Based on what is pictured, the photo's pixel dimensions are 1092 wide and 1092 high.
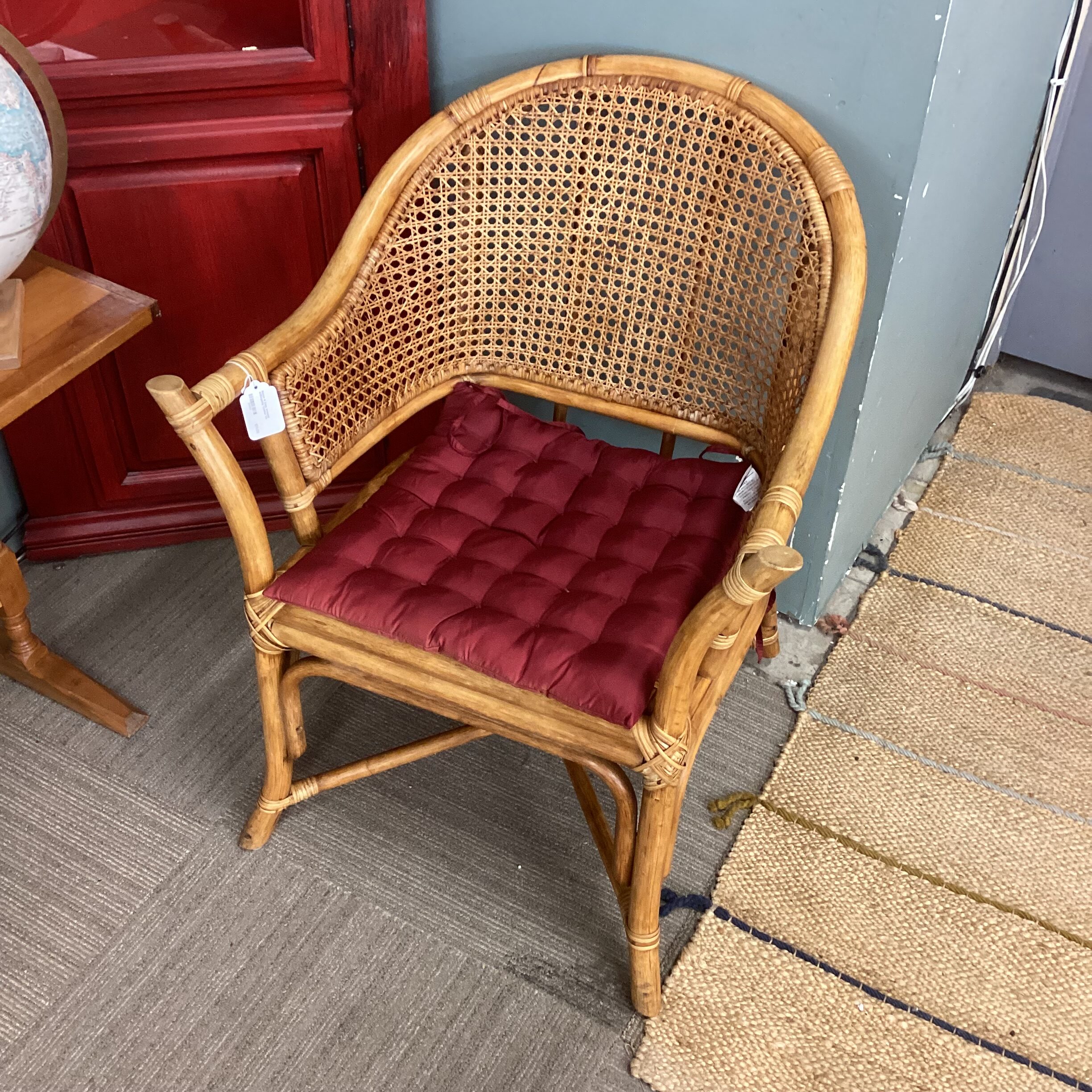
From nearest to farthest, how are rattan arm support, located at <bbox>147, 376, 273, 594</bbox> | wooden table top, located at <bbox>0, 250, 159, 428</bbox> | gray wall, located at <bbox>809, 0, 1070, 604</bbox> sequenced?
rattan arm support, located at <bbox>147, 376, 273, 594</bbox>, wooden table top, located at <bbox>0, 250, 159, 428</bbox>, gray wall, located at <bbox>809, 0, 1070, 604</bbox>

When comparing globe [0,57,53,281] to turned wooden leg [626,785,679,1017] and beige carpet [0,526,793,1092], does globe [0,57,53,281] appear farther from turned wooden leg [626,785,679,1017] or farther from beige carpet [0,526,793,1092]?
turned wooden leg [626,785,679,1017]

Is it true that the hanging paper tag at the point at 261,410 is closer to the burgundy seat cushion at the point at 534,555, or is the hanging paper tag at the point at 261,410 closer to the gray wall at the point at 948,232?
the burgundy seat cushion at the point at 534,555

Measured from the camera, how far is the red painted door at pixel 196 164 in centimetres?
153

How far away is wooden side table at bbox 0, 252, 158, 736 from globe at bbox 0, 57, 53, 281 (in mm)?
88

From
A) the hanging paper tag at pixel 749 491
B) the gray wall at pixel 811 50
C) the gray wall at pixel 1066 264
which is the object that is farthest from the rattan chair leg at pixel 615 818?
the gray wall at pixel 1066 264

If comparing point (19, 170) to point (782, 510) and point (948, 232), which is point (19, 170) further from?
point (948, 232)

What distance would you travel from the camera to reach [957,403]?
7.68 ft

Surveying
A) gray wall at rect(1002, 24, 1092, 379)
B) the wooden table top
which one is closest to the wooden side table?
the wooden table top

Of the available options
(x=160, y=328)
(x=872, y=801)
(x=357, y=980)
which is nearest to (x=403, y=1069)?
(x=357, y=980)

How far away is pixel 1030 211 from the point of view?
2146 mm

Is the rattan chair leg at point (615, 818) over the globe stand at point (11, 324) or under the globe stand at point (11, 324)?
under

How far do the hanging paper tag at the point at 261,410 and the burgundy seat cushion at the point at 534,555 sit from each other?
153 mm

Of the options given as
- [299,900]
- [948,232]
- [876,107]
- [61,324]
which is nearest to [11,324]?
[61,324]

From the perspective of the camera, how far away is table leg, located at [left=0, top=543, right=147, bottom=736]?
166 centimetres
